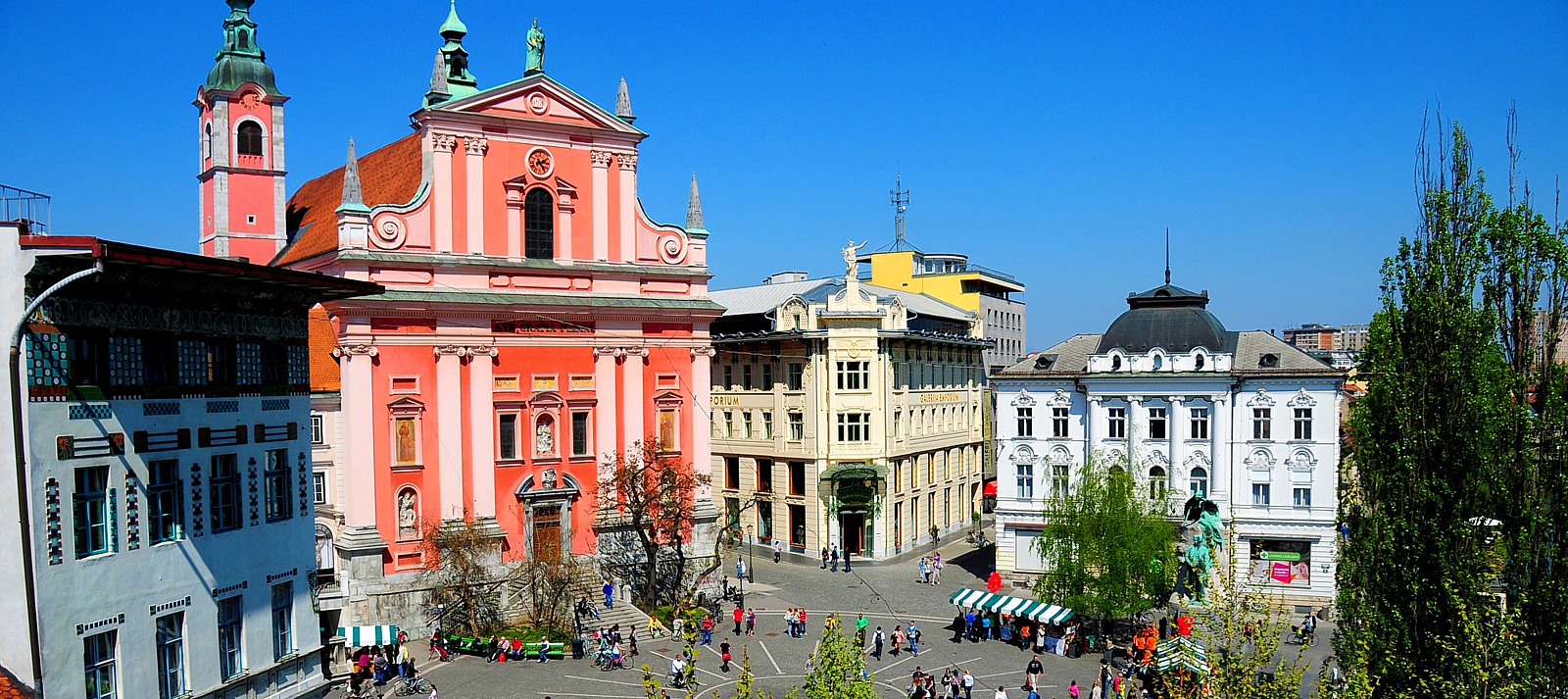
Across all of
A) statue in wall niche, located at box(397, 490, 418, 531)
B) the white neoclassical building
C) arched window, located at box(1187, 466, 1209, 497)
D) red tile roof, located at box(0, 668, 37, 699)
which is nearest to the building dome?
the white neoclassical building

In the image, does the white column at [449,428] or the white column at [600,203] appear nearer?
the white column at [449,428]

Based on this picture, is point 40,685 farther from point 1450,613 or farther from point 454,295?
point 454,295

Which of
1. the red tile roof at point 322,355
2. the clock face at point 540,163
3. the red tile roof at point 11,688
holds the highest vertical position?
the clock face at point 540,163

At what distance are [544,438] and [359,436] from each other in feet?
23.1

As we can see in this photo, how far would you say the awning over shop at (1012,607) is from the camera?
41281 mm

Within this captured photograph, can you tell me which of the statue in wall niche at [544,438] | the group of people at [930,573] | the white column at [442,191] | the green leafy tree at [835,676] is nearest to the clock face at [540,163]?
the white column at [442,191]

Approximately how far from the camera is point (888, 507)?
60.7 metres

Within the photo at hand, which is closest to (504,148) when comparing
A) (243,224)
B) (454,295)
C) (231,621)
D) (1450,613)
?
(454,295)

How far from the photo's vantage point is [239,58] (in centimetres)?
5353

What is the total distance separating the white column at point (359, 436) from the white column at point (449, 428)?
7.93 feet

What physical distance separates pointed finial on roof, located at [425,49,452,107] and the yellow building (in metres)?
38.9

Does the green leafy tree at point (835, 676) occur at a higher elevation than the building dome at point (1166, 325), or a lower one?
lower

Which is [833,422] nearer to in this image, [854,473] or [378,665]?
[854,473]

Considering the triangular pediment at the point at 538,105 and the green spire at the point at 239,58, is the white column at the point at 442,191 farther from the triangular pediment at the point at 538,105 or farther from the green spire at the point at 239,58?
the green spire at the point at 239,58
